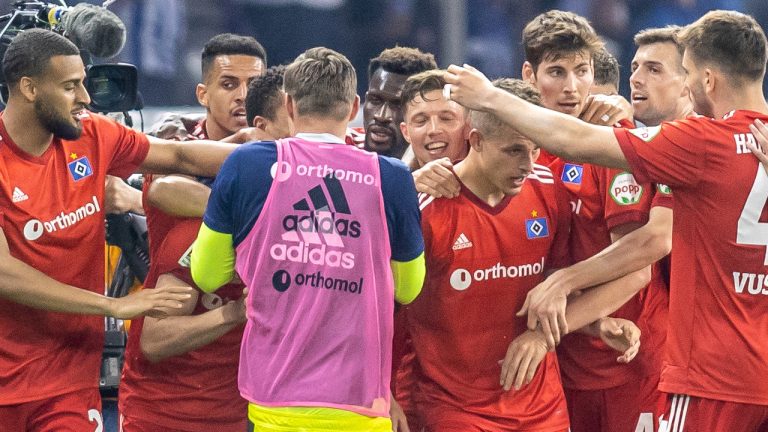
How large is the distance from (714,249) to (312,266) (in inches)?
54.6

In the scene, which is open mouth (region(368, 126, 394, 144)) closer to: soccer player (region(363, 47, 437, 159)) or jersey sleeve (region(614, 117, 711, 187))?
soccer player (region(363, 47, 437, 159))

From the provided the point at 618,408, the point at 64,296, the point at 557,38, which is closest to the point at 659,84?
the point at 557,38

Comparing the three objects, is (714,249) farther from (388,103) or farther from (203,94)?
(203,94)

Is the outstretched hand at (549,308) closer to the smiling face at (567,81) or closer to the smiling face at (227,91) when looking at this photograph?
the smiling face at (567,81)

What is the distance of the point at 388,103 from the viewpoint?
20.7ft

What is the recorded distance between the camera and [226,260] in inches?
168

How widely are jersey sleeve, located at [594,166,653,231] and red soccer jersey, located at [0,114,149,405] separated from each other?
1.76m

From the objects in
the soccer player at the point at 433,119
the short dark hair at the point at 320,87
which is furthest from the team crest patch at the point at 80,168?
the soccer player at the point at 433,119

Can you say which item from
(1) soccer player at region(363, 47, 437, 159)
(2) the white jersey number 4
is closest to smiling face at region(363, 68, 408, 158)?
(1) soccer player at region(363, 47, 437, 159)

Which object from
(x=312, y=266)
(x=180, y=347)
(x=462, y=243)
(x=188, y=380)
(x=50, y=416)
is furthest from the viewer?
(x=188, y=380)

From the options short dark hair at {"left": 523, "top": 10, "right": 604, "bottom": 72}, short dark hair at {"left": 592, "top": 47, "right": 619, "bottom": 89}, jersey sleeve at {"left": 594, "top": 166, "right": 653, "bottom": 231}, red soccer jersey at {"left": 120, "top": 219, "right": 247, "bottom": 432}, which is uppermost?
→ short dark hair at {"left": 523, "top": 10, "right": 604, "bottom": 72}

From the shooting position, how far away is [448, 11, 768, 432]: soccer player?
14.5 ft

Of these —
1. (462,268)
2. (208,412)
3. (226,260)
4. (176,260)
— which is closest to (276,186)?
(226,260)

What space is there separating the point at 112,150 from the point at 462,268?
4.56 ft
